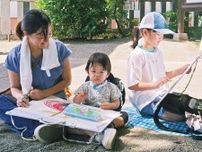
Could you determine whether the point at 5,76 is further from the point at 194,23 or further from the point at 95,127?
the point at 194,23

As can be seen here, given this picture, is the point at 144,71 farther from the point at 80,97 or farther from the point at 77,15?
the point at 77,15

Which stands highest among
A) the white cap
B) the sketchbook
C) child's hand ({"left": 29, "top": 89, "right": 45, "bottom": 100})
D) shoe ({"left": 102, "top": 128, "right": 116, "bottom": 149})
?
the white cap

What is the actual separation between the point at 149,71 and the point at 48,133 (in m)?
1.01

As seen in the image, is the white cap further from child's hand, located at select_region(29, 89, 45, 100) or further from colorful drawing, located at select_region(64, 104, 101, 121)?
child's hand, located at select_region(29, 89, 45, 100)

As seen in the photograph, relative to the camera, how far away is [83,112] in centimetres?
322

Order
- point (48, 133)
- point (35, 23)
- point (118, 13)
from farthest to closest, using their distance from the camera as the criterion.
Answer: point (118, 13) < point (35, 23) < point (48, 133)

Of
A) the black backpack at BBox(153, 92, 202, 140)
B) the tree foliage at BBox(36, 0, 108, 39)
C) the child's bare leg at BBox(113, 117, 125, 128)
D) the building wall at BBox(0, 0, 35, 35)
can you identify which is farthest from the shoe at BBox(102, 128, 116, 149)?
the building wall at BBox(0, 0, 35, 35)

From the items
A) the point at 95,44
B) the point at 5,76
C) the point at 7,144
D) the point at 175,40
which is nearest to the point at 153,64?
the point at 7,144

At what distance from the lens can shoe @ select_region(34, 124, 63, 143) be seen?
10.1ft

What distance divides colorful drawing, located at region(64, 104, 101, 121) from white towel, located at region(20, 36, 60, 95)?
0.33 m

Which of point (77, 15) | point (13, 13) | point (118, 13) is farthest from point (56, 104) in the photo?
point (13, 13)

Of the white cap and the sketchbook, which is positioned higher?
the white cap

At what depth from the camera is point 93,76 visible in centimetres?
348

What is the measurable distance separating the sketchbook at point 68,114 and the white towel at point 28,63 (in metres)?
0.14
